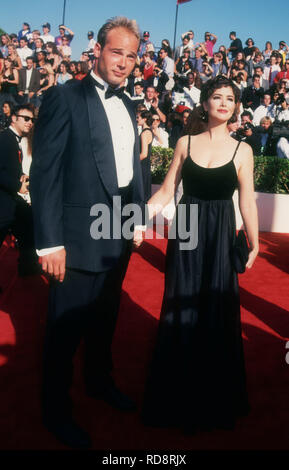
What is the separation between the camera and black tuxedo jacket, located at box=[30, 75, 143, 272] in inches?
92.0

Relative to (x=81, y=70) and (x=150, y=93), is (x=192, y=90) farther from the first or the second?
(x=81, y=70)

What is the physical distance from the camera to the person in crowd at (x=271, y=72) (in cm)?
1229

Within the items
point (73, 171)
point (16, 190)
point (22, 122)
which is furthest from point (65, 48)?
point (73, 171)

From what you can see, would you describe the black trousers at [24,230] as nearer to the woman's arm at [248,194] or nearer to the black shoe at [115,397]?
the black shoe at [115,397]

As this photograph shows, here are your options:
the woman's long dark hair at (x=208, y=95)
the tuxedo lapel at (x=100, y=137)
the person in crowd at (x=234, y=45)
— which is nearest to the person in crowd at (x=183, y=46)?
the person in crowd at (x=234, y=45)

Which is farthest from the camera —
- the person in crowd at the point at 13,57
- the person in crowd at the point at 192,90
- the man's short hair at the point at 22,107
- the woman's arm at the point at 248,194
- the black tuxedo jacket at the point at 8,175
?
Result: the person in crowd at the point at 13,57

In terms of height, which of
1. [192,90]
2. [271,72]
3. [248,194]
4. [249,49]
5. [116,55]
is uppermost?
[249,49]

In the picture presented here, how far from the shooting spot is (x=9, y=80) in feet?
39.7

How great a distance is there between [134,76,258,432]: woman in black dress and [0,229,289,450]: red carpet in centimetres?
15

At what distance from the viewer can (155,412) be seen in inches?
110

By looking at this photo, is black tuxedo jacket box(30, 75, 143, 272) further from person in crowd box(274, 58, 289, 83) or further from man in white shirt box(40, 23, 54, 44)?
man in white shirt box(40, 23, 54, 44)

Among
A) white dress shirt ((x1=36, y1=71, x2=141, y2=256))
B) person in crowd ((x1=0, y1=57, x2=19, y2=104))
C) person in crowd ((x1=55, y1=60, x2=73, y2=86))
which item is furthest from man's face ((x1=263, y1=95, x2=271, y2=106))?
white dress shirt ((x1=36, y1=71, x2=141, y2=256))

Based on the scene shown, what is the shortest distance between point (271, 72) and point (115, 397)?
11436 millimetres

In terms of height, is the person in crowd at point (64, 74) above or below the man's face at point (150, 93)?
above
